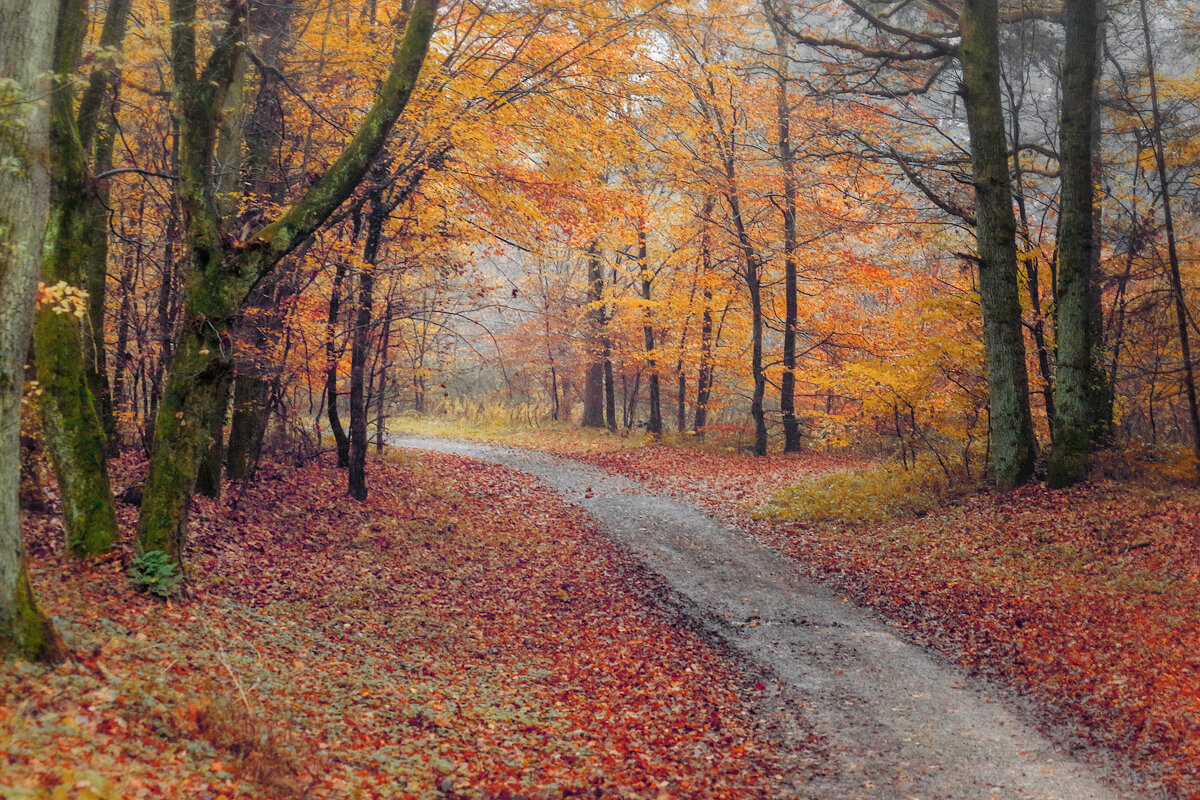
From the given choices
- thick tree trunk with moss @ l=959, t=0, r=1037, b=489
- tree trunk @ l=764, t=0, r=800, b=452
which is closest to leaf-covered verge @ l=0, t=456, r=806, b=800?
thick tree trunk with moss @ l=959, t=0, r=1037, b=489

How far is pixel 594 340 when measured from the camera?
2520cm

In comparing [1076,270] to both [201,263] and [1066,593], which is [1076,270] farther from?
[201,263]

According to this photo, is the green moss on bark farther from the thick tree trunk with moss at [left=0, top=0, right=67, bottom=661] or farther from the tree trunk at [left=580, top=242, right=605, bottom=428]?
the tree trunk at [left=580, top=242, right=605, bottom=428]

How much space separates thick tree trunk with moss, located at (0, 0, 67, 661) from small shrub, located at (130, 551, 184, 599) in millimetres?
2111

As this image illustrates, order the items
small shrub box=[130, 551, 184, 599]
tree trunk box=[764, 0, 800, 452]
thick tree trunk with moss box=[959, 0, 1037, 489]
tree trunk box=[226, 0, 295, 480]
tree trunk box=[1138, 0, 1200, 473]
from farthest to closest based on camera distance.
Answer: tree trunk box=[764, 0, 800, 452] < thick tree trunk with moss box=[959, 0, 1037, 489] < tree trunk box=[226, 0, 295, 480] < tree trunk box=[1138, 0, 1200, 473] < small shrub box=[130, 551, 184, 599]

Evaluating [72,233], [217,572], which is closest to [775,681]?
[217,572]

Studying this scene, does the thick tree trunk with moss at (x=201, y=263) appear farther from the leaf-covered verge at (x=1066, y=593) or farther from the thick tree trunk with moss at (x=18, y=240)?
the leaf-covered verge at (x=1066, y=593)

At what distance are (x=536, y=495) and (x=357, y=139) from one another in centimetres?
937

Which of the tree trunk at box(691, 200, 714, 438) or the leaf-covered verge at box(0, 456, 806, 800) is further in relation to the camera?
the tree trunk at box(691, 200, 714, 438)

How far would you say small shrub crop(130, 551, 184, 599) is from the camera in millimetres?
6367

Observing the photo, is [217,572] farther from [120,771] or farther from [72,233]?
[120,771]

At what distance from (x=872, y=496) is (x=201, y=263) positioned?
37.0ft

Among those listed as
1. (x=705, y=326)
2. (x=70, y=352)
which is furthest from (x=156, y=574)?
(x=705, y=326)

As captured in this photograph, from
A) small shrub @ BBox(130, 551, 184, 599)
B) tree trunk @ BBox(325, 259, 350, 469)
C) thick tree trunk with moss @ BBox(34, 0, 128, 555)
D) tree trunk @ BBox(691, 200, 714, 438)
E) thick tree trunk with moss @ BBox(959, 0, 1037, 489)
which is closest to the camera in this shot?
thick tree trunk with moss @ BBox(34, 0, 128, 555)
